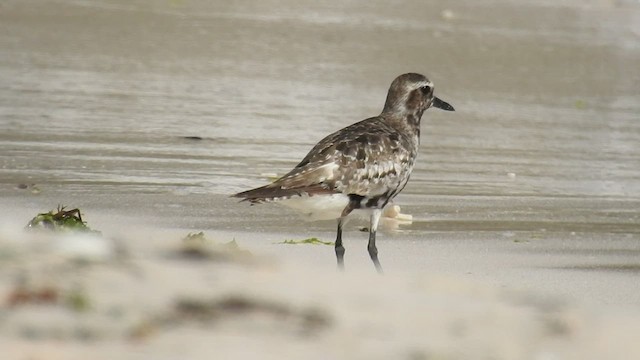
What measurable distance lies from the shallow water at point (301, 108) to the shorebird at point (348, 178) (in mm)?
834

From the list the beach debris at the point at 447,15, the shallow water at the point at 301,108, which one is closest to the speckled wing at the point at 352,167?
the shallow water at the point at 301,108

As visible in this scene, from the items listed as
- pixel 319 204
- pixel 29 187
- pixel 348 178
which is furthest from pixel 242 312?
pixel 29 187

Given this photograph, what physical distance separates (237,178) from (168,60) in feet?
21.0

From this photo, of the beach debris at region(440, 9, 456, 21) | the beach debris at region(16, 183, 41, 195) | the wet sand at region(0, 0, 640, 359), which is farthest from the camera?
the beach debris at region(440, 9, 456, 21)

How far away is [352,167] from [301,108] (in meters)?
6.02

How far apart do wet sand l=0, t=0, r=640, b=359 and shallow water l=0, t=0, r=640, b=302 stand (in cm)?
4

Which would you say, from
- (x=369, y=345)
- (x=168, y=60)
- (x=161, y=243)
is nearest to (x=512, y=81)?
(x=168, y=60)

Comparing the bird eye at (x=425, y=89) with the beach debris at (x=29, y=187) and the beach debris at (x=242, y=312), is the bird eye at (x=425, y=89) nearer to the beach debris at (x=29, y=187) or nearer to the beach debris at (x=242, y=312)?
the beach debris at (x=29, y=187)

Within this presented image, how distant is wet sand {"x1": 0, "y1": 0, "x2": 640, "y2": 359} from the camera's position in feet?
16.1

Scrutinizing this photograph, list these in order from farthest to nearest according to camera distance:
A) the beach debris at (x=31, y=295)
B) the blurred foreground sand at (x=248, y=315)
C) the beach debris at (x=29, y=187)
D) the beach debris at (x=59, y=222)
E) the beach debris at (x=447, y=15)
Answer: the beach debris at (x=447, y=15)
the beach debris at (x=29, y=187)
the beach debris at (x=59, y=222)
the beach debris at (x=31, y=295)
the blurred foreground sand at (x=248, y=315)

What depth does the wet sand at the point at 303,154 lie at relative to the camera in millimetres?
4895

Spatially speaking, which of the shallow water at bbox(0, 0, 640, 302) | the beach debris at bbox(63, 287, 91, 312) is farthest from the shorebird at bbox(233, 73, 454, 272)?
the beach debris at bbox(63, 287, 91, 312)

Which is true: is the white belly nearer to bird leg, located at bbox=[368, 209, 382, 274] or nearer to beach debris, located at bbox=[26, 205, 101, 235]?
bird leg, located at bbox=[368, 209, 382, 274]

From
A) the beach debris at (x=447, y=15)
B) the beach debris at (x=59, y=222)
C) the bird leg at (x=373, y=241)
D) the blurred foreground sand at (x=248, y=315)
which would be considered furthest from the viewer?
the beach debris at (x=447, y=15)
